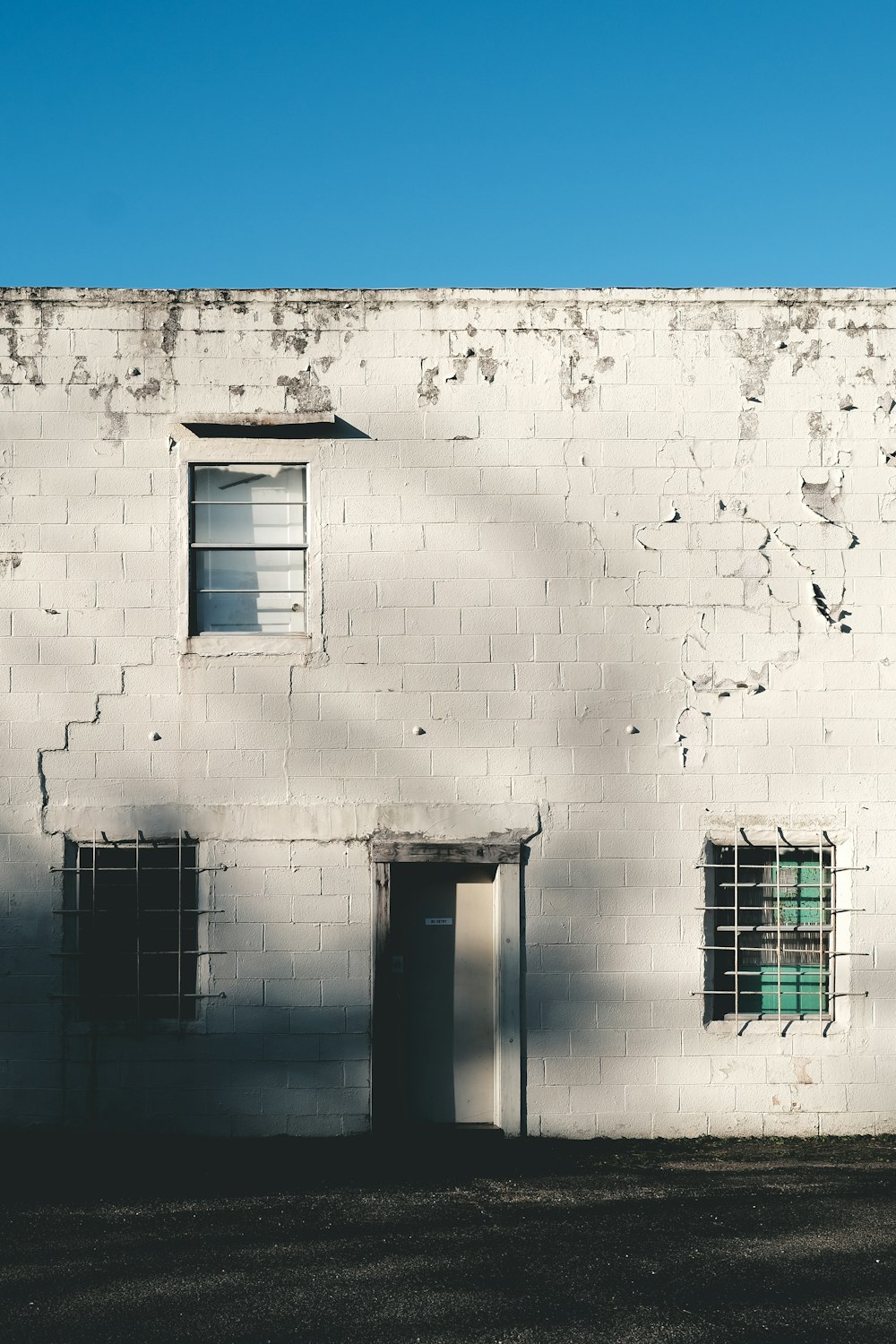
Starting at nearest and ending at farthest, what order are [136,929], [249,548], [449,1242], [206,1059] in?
1. [449,1242]
2. [206,1059]
3. [136,929]
4. [249,548]

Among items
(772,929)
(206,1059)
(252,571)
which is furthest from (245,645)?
(772,929)

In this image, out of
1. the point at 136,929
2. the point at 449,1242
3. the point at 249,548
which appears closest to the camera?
the point at 449,1242

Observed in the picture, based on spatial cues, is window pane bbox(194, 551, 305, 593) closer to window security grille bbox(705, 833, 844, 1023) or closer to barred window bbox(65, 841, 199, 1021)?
barred window bbox(65, 841, 199, 1021)

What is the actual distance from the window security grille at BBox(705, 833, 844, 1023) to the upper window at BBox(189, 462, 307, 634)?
349cm

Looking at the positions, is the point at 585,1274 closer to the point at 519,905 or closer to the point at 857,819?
the point at 519,905

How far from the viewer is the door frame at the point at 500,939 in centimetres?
796

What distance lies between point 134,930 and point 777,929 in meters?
4.40

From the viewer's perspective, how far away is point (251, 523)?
325 inches

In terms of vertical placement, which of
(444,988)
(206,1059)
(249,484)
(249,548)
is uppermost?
(249,484)

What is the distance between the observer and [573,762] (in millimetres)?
8141

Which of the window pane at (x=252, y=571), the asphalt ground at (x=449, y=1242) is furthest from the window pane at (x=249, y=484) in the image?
the asphalt ground at (x=449, y=1242)

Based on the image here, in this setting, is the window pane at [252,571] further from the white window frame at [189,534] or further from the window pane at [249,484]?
the window pane at [249,484]

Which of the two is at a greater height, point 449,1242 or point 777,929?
point 777,929

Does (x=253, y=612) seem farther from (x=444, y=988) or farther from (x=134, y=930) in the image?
(x=444, y=988)
